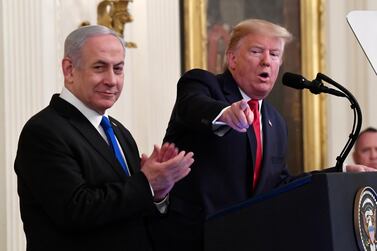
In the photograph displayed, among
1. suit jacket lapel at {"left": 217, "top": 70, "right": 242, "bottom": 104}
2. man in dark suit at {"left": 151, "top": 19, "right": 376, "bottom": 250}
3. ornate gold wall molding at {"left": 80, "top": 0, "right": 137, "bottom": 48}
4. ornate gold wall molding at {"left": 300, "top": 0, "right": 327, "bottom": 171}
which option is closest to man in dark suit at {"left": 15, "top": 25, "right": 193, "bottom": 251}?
man in dark suit at {"left": 151, "top": 19, "right": 376, "bottom": 250}

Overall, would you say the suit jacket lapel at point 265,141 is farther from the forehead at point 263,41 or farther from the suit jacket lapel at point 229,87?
the forehead at point 263,41

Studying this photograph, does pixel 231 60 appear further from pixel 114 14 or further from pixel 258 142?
pixel 114 14

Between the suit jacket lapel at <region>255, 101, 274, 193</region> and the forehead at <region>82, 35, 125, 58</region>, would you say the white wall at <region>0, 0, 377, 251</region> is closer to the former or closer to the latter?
the suit jacket lapel at <region>255, 101, 274, 193</region>

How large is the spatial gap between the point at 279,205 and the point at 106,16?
389cm

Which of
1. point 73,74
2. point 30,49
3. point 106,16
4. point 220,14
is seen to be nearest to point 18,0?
point 30,49

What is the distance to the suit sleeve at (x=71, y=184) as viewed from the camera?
9.44 feet

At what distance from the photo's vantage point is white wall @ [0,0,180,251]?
16.6 ft

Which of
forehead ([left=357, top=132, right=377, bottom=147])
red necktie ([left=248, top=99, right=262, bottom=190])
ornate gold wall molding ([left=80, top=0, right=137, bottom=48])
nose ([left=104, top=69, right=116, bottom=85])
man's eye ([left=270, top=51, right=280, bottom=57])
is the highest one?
ornate gold wall molding ([left=80, top=0, right=137, bottom=48])

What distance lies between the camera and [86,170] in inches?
118

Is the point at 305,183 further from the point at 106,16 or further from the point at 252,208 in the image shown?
the point at 106,16

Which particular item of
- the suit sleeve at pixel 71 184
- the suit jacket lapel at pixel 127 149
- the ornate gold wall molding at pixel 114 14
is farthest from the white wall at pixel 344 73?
the suit sleeve at pixel 71 184

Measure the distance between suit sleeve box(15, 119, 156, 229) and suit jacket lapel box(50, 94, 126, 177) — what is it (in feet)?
0.11

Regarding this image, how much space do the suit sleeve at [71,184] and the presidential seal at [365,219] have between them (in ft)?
2.35

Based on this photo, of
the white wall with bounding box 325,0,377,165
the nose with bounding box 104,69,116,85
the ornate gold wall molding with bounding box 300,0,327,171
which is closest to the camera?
the nose with bounding box 104,69,116,85
